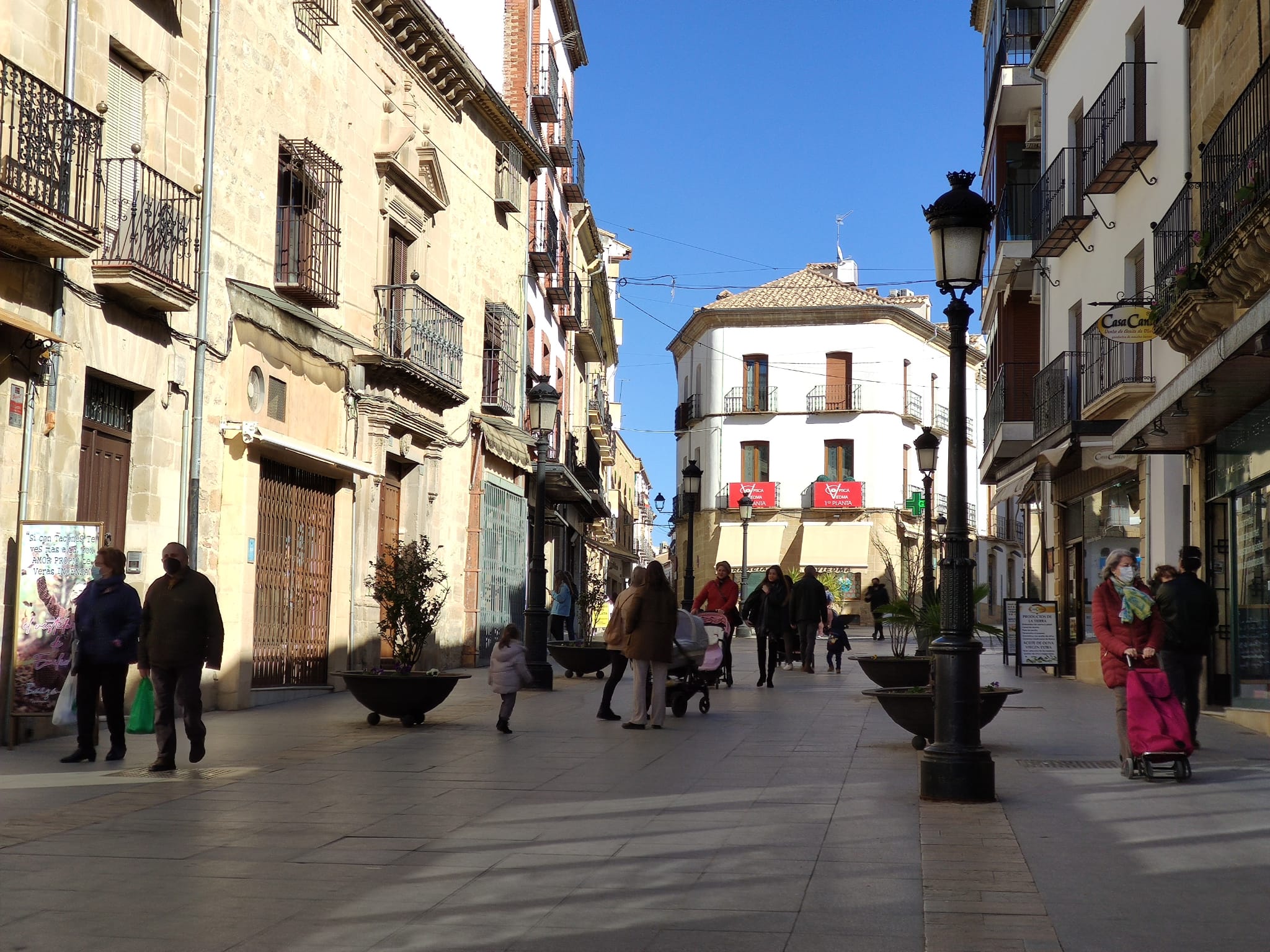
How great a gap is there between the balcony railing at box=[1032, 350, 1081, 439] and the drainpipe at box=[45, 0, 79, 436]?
14022 mm

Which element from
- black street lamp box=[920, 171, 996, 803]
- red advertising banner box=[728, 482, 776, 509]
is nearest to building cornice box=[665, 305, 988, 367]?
red advertising banner box=[728, 482, 776, 509]

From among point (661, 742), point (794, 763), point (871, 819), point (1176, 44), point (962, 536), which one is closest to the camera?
point (871, 819)

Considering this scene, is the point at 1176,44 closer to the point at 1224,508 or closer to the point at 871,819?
the point at 1224,508

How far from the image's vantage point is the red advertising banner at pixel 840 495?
189 ft

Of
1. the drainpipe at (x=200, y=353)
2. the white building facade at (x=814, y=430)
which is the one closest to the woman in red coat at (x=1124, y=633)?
the drainpipe at (x=200, y=353)

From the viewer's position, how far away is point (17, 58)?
11.5 meters

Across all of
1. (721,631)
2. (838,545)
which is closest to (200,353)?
(721,631)

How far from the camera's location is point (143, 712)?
11.2 metres

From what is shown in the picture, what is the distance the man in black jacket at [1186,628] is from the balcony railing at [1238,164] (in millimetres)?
3219

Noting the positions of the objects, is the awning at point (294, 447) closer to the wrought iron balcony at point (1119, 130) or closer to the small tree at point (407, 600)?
the small tree at point (407, 600)

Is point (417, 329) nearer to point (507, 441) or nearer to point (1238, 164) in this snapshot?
point (507, 441)

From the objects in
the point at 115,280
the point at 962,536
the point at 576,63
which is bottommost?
the point at 962,536

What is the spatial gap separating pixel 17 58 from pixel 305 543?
7853 millimetres

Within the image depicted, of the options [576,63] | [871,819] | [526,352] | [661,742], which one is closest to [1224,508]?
[661,742]
